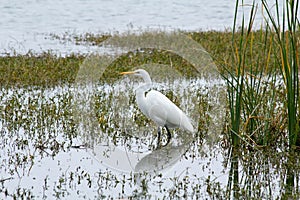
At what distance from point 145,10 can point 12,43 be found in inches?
505

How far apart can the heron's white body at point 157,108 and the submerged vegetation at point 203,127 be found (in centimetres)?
33

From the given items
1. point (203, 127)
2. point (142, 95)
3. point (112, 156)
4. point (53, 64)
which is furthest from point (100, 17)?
point (112, 156)

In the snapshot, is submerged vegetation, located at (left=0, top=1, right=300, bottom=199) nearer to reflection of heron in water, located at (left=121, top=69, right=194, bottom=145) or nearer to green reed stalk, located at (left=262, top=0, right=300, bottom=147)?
green reed stalk, located at (left=262, top=0, right=300, bottom=147)

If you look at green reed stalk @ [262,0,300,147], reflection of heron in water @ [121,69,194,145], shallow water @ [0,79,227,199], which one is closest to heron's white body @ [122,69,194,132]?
reflection of heron in water @ [121,69,194,145]

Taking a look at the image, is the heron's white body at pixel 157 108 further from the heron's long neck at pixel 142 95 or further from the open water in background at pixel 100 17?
the open water in background at pixel 100 17

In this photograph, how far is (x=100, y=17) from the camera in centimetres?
2770

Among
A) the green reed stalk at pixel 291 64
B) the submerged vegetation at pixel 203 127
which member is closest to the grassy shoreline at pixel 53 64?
the submerged vegetation at pixel 203 127

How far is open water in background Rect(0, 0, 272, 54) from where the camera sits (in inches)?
861

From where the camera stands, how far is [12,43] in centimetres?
1861

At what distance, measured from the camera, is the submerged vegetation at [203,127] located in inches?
261

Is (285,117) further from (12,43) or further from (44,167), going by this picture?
(12,43)

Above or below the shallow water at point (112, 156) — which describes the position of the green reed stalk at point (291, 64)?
above

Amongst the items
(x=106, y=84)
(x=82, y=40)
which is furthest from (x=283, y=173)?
(x=82, y=40)

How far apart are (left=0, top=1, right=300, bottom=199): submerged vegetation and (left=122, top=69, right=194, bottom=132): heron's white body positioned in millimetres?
331
